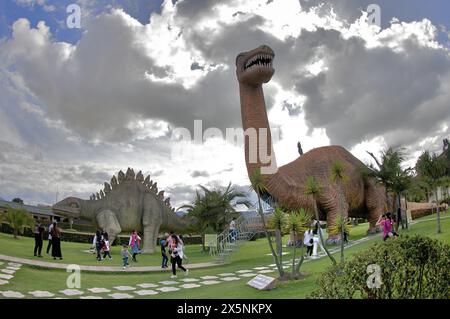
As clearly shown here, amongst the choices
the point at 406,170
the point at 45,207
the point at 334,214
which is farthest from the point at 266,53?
the point at 45,207

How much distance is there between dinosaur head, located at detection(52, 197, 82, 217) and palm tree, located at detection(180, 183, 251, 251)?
5172 millimetres

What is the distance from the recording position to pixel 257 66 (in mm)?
11961

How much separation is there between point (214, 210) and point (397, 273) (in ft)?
48.7

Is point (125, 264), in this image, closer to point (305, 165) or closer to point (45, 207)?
point (305, 165)

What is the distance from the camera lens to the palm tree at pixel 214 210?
1842 cm

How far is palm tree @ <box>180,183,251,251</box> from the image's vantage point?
18422 millimetres

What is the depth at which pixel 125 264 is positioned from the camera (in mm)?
11016

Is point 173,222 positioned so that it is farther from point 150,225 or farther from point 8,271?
point 8,271

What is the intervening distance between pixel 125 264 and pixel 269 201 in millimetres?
4974

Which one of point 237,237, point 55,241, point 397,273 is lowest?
point 237,237

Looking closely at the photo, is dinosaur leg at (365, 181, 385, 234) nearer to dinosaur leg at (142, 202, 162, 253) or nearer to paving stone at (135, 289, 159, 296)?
dinosaur leg at (142, 202, 162, 253)

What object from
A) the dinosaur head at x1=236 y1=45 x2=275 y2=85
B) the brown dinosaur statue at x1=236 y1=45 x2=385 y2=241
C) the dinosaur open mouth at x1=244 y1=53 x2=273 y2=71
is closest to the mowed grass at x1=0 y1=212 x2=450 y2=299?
the brown dinosaur statue at x1=236 y1=45 x2=385 y2=241

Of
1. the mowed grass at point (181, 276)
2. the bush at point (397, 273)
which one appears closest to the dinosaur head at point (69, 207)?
the mowed grass at point (181, 276)

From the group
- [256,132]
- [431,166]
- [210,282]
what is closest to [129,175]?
[256,132]
